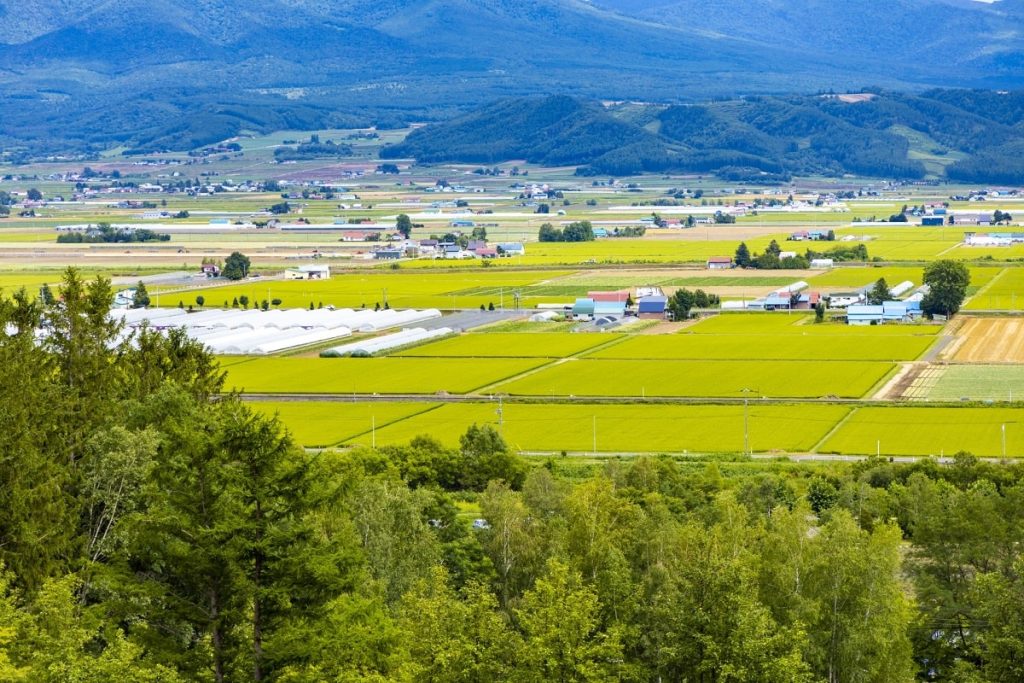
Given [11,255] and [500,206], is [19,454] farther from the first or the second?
[500,206]

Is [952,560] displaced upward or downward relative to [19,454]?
downward

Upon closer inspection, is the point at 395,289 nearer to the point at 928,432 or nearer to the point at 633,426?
the point at 633,426

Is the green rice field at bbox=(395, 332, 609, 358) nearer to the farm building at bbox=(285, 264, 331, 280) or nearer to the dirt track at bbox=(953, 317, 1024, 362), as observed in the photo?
the dirt track at bbox=(953, 317, 1024, 362)

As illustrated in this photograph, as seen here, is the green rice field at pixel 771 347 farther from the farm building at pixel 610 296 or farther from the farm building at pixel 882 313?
the farm building at pixel 610 296

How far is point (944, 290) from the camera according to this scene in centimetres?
6003

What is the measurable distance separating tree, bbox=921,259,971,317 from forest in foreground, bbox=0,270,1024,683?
36.9 metres

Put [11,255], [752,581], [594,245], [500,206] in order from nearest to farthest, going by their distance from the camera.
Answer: [752,581] < [11,255] < [594,245] < [500,206]

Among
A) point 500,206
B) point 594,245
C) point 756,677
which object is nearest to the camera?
point 756,677

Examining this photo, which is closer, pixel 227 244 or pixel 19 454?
pixel 19 454

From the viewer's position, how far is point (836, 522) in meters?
19.2

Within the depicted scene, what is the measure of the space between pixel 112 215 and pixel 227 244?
34.5 m

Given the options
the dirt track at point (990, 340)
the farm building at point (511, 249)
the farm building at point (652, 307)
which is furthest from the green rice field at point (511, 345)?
the farm building at point (511, 249)

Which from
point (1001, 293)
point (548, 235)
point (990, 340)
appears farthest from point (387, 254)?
point (990, 340)

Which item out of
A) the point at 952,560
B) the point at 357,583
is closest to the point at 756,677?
the point at 357,583
